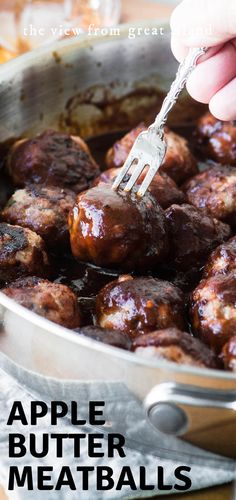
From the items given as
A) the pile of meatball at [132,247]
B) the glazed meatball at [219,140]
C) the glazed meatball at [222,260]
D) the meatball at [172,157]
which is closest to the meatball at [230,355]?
the pile of meatball at [132,247]

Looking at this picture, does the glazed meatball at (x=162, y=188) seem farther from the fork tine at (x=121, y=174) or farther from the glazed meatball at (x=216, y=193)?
the fork tine at (x=121, y=174)

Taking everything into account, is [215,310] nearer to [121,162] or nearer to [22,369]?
[22,369]

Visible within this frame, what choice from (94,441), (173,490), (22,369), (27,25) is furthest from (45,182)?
(27,25)

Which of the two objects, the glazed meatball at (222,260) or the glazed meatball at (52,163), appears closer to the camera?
the glazed meatball at (222,260)

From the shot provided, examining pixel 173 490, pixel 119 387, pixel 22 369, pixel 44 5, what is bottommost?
pixel 173 490

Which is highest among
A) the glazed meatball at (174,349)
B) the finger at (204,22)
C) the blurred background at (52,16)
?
the finger at (204,22)

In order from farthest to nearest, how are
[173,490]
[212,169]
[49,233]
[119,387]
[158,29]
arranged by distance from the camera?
1. [158,29]
2. [212,169]
3. [49,233]
4. [173,490]
5. [119,387]

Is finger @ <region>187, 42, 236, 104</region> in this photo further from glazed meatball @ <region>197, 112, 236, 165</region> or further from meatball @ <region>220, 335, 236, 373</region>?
meatball @ <region>220, 335, 236, 373</region>
